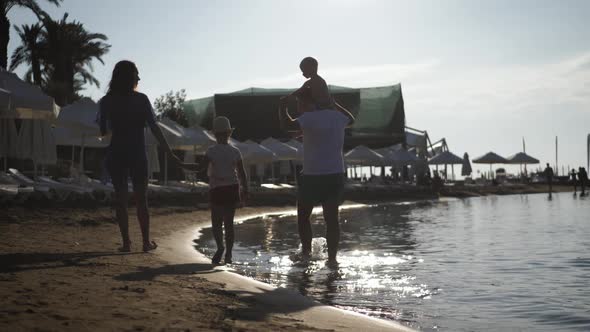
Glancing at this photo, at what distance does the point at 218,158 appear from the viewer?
683cm

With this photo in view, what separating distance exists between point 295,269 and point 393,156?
44645 mm

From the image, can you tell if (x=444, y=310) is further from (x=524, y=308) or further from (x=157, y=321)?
(x=157, y=321)

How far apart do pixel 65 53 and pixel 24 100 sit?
1048 inches

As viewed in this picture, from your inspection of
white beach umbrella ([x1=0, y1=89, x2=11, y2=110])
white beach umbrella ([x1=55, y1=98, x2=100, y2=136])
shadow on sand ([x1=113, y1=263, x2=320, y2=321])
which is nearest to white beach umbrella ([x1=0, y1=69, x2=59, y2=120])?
white beach umbrella ([x1=0, y1=89, x2=11, y2=110])

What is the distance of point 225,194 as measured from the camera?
683 cm

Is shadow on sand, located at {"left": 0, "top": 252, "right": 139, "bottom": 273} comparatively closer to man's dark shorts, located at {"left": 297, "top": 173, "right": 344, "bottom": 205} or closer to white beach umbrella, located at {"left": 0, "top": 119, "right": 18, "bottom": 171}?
man's dark shorts, located at {"left": 297, "top": 173, "right": 344, "bottom": 205}

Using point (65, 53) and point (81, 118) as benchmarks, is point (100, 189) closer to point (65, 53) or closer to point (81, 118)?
point (81, 118)

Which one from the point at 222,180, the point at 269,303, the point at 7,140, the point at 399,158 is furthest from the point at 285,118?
the point at 399,158

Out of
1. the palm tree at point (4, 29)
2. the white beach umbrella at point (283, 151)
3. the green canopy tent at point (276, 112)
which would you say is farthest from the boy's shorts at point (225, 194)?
the green canopy tent at point (276, 112)

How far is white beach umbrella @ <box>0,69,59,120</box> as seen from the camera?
12.9m

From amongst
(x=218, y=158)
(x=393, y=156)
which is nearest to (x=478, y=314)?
(x=218, y=158)

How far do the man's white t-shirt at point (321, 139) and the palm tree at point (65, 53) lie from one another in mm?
29316

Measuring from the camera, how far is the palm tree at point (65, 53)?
3651 centimetres

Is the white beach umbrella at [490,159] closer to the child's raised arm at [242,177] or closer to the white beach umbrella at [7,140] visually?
the white beach umbrella at [7,140]
